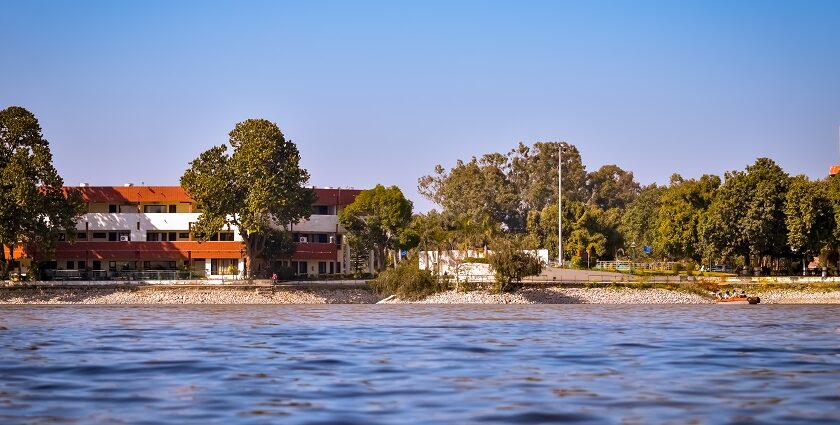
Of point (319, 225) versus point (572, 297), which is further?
point (319, 225)

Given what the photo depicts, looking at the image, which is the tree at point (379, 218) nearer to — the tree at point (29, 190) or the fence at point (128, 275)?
the fence at point (128, 275)

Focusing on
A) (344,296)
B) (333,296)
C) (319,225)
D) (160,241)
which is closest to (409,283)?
(344,296)

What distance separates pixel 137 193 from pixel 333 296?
102ft

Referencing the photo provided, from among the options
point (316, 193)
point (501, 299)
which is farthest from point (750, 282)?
point (316, 193)

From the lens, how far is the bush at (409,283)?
320 feet

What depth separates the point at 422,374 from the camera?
1126 inches

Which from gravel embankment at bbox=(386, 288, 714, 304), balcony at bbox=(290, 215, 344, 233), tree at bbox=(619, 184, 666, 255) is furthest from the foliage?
tree at bbox=(619, 184, 666, 255)

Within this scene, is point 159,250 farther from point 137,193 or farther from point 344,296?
point 344,296

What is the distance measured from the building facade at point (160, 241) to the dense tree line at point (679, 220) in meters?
10.1

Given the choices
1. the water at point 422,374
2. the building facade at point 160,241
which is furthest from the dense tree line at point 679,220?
the water at point 422,374

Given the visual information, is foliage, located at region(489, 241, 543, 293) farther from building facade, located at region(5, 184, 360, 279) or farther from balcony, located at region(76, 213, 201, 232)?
balcony, located at region(76, 213, 201, 232)

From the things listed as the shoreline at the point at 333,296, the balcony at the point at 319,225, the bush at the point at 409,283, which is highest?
the balcony at the point at 319,225

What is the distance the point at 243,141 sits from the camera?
10738 centimetres

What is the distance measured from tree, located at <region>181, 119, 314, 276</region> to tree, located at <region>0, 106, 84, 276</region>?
1091 centimetres
